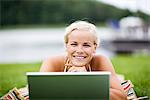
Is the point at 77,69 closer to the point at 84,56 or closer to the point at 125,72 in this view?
the point at 84,56

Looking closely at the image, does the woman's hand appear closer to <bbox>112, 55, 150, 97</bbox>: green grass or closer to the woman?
the woman

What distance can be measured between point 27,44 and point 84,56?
1.51 meters

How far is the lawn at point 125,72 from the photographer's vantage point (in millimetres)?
2254

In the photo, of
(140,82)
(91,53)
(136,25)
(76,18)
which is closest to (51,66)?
(91,53)

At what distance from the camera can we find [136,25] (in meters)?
3.14

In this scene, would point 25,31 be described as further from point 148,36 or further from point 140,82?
point 140,82

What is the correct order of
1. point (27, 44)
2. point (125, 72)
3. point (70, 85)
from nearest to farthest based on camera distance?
point (70, 85)
point (125, 72)
point (27, 44)

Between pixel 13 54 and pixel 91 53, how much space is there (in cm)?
155

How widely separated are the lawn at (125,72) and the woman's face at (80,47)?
15.2 inches

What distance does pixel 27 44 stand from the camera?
338cm

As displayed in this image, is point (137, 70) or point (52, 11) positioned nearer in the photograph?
point (137, 70)

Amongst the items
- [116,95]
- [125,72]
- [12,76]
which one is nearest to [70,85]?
[116,95]

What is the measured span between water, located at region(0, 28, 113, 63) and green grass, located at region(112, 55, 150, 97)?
215 millimetres

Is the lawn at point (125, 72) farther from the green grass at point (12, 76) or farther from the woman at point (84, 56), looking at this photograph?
the woman at point (84, 56)
